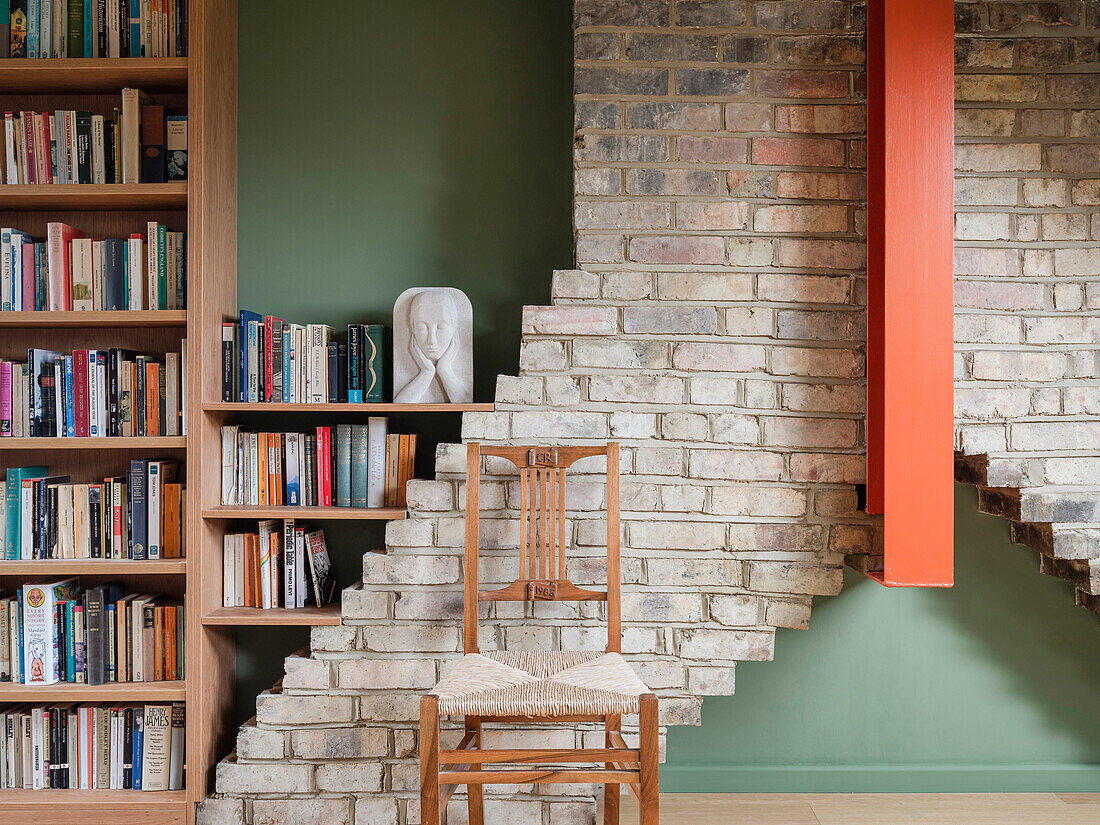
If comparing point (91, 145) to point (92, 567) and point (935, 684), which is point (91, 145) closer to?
point (92, 567)

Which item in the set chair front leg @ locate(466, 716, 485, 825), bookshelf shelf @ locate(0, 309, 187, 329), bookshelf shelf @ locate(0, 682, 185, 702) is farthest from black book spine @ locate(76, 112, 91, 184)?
chair front leg @ locate(466, 716, 485, 825)

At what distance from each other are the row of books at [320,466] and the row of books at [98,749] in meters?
0.64

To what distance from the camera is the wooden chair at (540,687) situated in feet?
4.83

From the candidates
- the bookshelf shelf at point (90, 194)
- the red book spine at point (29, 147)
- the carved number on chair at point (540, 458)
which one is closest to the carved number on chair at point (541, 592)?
the carved number on chair at point (540, 458)

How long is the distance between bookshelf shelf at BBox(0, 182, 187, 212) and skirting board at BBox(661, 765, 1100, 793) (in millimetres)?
2196

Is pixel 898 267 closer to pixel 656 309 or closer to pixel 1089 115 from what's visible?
pixel 656 309

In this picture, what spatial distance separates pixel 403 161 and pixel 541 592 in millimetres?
1369

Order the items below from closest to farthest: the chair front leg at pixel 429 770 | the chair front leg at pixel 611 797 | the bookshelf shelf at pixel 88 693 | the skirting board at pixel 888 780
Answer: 1. the chair front leg at pixel 429 770
2. the chair front leg at pixel 611 797
3. the bookshelf shelf at pixel 88 693
4. the skirting board at pixel 888 780

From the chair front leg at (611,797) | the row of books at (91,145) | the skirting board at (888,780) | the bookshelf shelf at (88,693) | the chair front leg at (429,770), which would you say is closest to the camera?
the chair front leg at (429,770)

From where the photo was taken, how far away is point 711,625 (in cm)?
200

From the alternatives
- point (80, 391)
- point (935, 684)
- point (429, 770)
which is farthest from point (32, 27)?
point (935, 684)

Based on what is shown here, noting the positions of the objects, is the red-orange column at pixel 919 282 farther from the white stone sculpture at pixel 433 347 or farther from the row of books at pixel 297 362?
the row of books at pixel 297 362

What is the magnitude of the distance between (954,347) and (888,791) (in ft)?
4.43

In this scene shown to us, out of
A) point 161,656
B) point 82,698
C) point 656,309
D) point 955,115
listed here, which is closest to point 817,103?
point 955,115
